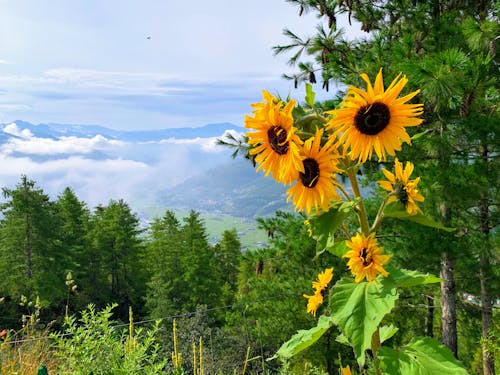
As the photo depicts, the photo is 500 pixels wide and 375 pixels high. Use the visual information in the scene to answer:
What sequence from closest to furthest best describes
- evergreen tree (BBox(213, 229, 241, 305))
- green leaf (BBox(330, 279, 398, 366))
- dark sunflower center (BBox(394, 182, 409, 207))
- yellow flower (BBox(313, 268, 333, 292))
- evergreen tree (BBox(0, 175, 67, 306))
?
1. green leaf (BBox(330, 279, 398, 366))
2. dark sunflower center (BBox(394, 182, 409, 207))
3. yellow flower (BBox(313, 268, 333, 292))
4. evergreen tree (BBox(0, 175, 67, 306))
5. evergreen tree (BBox(213, 229, 241, 305))

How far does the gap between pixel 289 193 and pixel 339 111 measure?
12.2 inches

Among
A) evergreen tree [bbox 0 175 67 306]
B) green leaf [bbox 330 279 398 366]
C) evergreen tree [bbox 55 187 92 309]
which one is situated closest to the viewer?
green leaf [bbox 330 279 398 366]

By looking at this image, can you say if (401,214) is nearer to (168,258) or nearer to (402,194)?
(402,194)

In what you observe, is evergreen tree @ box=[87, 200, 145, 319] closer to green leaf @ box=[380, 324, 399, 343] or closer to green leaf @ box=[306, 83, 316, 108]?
green leaf @ box=[380, 324, 399, 343]

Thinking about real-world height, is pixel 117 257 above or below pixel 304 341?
below

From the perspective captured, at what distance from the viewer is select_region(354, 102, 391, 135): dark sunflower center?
1360 millimetres

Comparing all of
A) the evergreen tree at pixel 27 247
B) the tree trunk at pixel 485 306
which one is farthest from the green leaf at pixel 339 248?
the evergreen tree at pixel 27 247

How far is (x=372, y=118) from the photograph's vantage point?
1367mm

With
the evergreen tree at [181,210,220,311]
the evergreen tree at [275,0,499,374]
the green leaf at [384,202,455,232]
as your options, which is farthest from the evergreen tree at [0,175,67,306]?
the green leaf at [384,202,455,232]

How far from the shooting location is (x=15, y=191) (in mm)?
26656

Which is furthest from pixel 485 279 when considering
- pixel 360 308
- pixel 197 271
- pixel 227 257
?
pixel 227 257

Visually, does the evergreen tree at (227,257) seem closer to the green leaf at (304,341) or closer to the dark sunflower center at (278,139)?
the green leaf at (304,341)

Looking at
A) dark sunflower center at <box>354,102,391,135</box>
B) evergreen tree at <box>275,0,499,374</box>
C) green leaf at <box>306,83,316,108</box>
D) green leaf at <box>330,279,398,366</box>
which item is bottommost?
green leaf at <box>330,279,398,366</box>

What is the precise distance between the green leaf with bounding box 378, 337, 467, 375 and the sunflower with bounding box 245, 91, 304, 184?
0.71 metres
